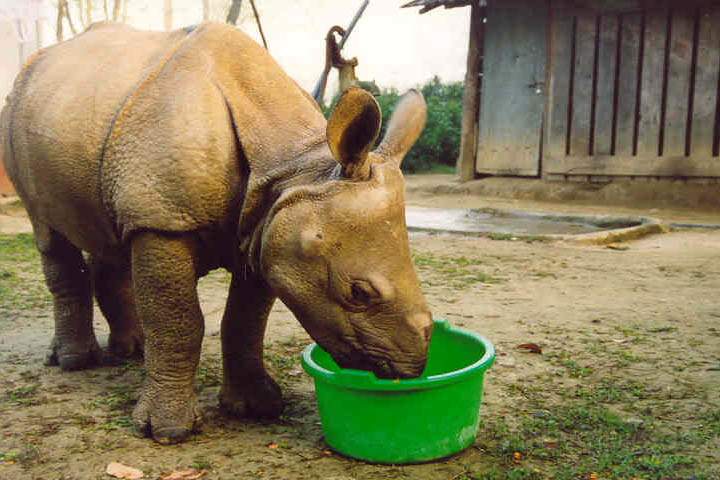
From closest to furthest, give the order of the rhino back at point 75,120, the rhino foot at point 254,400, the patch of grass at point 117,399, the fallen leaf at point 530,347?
the rhino back at point 75,120
the rhino foot at point 254,400
the patch of grass at point 117,399
the fallen leaf at point 530,347

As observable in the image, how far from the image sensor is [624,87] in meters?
11.4

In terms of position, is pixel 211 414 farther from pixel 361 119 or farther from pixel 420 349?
pixel 361 119

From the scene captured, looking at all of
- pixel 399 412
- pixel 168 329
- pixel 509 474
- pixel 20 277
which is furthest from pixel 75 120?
pixel 20 277

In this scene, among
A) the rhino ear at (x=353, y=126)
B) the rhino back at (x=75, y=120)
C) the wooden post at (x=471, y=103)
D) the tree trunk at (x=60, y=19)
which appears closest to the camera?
the rhino ear at (x=353, y=126)

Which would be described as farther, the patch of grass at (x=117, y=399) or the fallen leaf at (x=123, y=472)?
the patch of grass at (x=117, y=399)

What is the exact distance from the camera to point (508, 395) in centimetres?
345

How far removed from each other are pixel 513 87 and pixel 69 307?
9.86 meters

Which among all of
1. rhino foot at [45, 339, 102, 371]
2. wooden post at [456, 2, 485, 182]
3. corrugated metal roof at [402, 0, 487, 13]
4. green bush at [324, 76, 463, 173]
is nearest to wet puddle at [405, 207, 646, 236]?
wooden post at [456, 2, 485, 182]

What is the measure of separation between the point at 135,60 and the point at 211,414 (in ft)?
4.75

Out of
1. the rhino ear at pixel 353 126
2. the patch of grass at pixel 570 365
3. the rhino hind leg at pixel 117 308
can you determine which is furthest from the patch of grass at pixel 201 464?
the patch of grass at pixel 570 365

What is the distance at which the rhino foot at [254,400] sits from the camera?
3.21 m

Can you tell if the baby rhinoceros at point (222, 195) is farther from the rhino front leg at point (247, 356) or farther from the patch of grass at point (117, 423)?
the patch of grass at point (117, 423)

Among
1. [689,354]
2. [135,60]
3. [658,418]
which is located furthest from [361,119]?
[689,354]

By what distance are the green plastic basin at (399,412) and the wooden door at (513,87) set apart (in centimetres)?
1010
